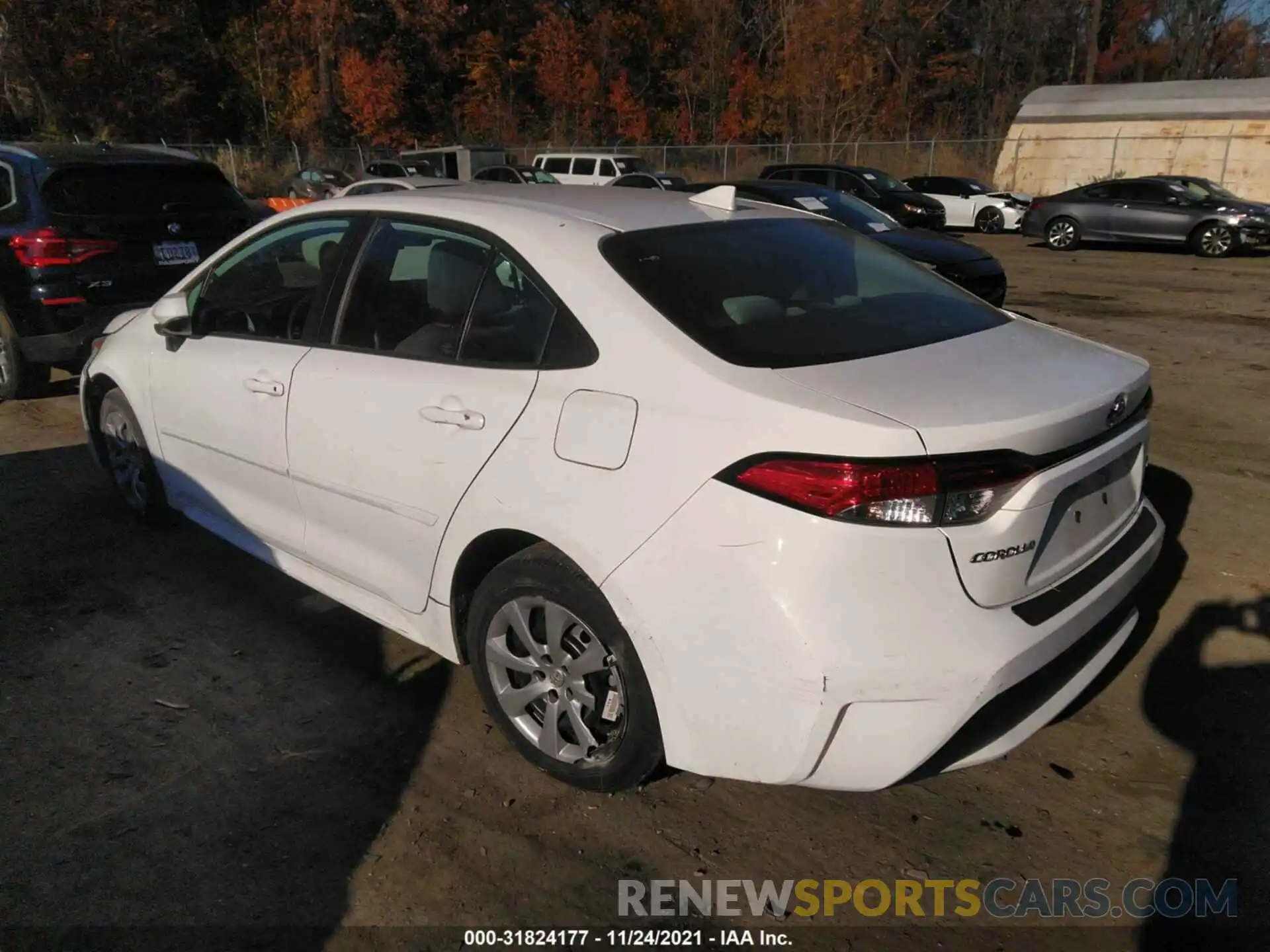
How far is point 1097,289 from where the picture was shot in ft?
44.5

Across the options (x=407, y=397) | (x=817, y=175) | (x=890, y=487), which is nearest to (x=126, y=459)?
(x=407, y=397)

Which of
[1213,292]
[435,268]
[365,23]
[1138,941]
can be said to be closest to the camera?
[1138,941]

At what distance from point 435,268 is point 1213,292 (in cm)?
1313

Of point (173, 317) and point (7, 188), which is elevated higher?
point (7, 188)

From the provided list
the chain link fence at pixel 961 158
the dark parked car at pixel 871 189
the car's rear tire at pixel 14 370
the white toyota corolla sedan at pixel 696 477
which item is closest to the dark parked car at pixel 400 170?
the chain link fence at pixel 961 158

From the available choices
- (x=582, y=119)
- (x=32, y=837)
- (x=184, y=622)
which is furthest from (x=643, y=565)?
(x=582, y=119)

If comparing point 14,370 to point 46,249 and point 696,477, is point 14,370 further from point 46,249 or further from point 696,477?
point 696,477

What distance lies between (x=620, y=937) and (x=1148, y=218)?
65.0 ft

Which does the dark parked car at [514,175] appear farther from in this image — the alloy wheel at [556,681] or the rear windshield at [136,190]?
the alloy wheel at [556,681]

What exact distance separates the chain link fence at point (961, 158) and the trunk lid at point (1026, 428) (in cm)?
2568

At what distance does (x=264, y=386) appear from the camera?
361 centimetres

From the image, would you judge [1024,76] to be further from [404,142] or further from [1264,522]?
[1264,522]

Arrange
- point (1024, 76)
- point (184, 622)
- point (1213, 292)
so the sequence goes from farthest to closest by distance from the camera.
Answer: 1. point (1024, 76)
2. point (1213, 292)
3. point (184, 622)

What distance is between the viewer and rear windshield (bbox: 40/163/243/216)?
6676mm
